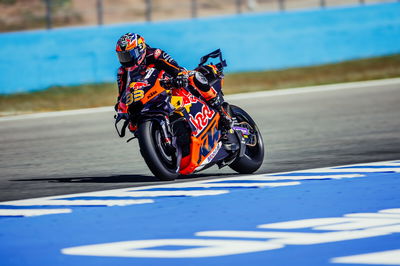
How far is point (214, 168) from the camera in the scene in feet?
35.6

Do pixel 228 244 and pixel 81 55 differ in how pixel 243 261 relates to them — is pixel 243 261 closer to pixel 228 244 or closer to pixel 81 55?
pixel 228 244

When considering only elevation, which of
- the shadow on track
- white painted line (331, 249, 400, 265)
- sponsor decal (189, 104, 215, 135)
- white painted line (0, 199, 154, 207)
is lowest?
white painted line (331, 249, 400, 265)

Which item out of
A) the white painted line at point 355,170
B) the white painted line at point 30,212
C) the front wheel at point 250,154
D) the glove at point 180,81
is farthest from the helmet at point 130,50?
the white painted line at point 355,170

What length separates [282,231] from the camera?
7.00 meters

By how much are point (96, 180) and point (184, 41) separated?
1442 cm

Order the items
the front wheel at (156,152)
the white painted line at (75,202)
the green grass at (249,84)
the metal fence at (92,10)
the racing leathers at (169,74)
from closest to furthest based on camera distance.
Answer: the white painted line at (75,202) → the front wheel at (156,152) → the racing leathers at (169,74) → the green grass at (249,84) → the metal fence at (92,10)

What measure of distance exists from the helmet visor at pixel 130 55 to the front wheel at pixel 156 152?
0.66 meters

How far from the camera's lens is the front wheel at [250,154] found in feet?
33.1

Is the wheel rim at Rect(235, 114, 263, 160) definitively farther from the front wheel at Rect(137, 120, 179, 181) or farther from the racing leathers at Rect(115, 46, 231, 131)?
the front wheel at Rect(137, 120, 179, 181)

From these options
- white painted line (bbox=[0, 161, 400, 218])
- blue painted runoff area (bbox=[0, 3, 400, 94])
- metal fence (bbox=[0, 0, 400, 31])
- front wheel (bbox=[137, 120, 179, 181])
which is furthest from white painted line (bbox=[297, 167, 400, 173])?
metal fence (bbox=[0, 0, 400, 31])

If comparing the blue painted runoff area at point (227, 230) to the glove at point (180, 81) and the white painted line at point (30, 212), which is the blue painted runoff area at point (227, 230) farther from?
the glove at point (180, 81)

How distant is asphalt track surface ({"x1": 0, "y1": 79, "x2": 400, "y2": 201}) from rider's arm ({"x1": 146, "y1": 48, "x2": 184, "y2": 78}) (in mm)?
1167

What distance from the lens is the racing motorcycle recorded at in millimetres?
9016

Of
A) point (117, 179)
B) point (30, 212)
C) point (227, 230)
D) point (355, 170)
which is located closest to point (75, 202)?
point (30, 212)
